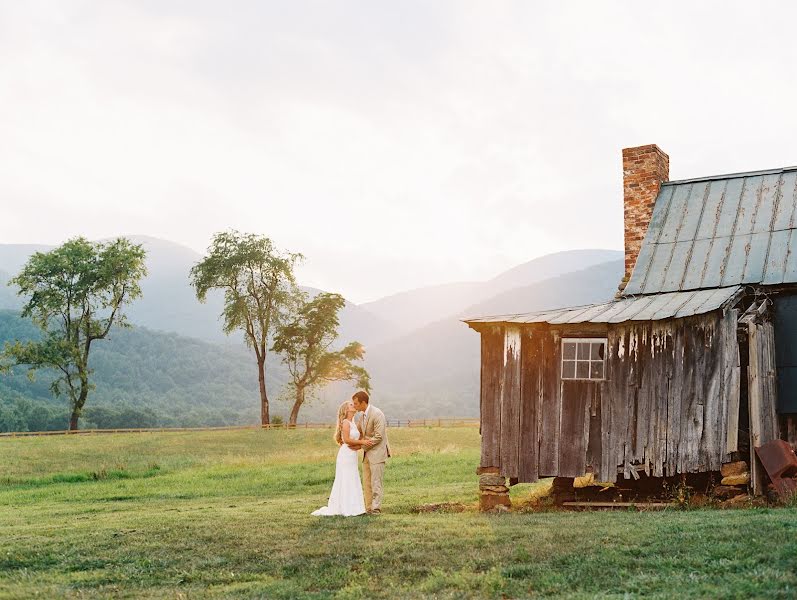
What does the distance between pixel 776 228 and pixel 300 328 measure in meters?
47.0

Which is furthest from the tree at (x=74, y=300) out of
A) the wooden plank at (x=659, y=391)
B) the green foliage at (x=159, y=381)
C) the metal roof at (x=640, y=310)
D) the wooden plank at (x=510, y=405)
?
the wooden plank at (x=659, y=391)

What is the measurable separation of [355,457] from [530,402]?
14.0 ft

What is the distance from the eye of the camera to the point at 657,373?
17734 mm

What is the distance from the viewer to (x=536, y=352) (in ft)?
61.1

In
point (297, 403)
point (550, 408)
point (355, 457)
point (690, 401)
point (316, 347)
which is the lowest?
point (355, 457)

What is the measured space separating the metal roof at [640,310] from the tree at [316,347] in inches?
1756

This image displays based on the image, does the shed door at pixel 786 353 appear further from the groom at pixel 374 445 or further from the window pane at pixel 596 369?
the groom at pixel 374 445

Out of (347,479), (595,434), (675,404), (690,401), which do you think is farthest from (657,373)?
(347,479)

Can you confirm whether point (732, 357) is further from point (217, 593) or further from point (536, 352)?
point (217, 593)

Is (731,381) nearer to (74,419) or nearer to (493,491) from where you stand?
(493,491)

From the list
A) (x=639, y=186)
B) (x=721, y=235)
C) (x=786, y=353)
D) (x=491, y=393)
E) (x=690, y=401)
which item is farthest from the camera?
(x=639, y=186)

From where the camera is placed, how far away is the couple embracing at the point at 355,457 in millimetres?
16234

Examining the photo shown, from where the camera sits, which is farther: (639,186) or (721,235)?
Result: (639,186)

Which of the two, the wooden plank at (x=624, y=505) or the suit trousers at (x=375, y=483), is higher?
the suit trousers at (x=375, y=483)
